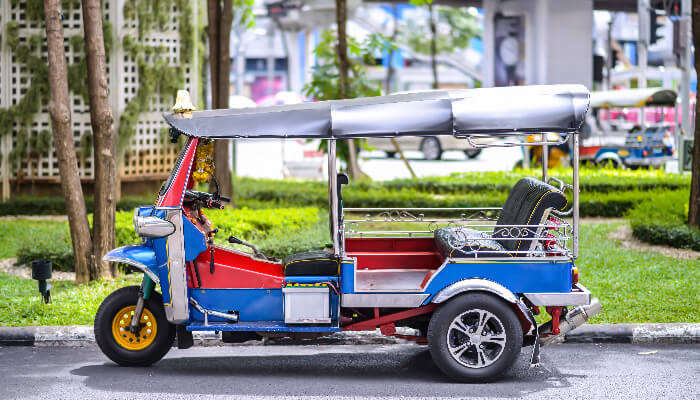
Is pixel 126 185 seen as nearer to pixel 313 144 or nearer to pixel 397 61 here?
pixel 313 144

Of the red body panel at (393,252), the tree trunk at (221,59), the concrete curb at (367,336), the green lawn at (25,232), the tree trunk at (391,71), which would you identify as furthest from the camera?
the tree trunk at (391,71)

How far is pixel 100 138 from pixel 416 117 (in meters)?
4.42

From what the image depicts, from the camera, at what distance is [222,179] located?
553 inches

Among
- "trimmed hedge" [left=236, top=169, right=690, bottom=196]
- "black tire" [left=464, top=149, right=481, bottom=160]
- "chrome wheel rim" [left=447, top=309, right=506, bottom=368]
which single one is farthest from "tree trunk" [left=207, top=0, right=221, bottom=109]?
"black tire" [left=464, top=149, right=481, bottom=160]

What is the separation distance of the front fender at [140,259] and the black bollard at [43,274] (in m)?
2.06

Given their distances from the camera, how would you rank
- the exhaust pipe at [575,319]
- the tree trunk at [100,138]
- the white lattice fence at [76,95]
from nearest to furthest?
the exhaust pipe at [575,319] < the tree trunk at [100,138] < the white lattice fence at [76,95]

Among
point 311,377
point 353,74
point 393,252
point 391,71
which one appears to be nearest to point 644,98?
point 353,74

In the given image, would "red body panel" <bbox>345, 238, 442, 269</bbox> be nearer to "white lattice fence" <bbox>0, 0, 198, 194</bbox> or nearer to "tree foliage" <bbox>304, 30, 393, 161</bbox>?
"white lattice fence" <bbox>0, 0, 198, 194</bbox>

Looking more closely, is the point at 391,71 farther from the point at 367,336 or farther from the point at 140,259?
the point at 140,259

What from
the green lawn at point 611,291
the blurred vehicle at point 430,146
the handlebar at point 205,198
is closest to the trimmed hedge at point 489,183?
the green lawn at point 611,291

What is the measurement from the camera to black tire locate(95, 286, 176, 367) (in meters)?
6.86

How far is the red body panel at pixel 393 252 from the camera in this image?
7.66 meters

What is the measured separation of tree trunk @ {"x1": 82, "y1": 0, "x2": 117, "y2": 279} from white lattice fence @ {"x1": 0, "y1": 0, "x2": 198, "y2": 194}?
6.79 meters

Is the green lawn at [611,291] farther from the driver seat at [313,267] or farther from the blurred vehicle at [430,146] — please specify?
the blurred vehicle at [430,146]
